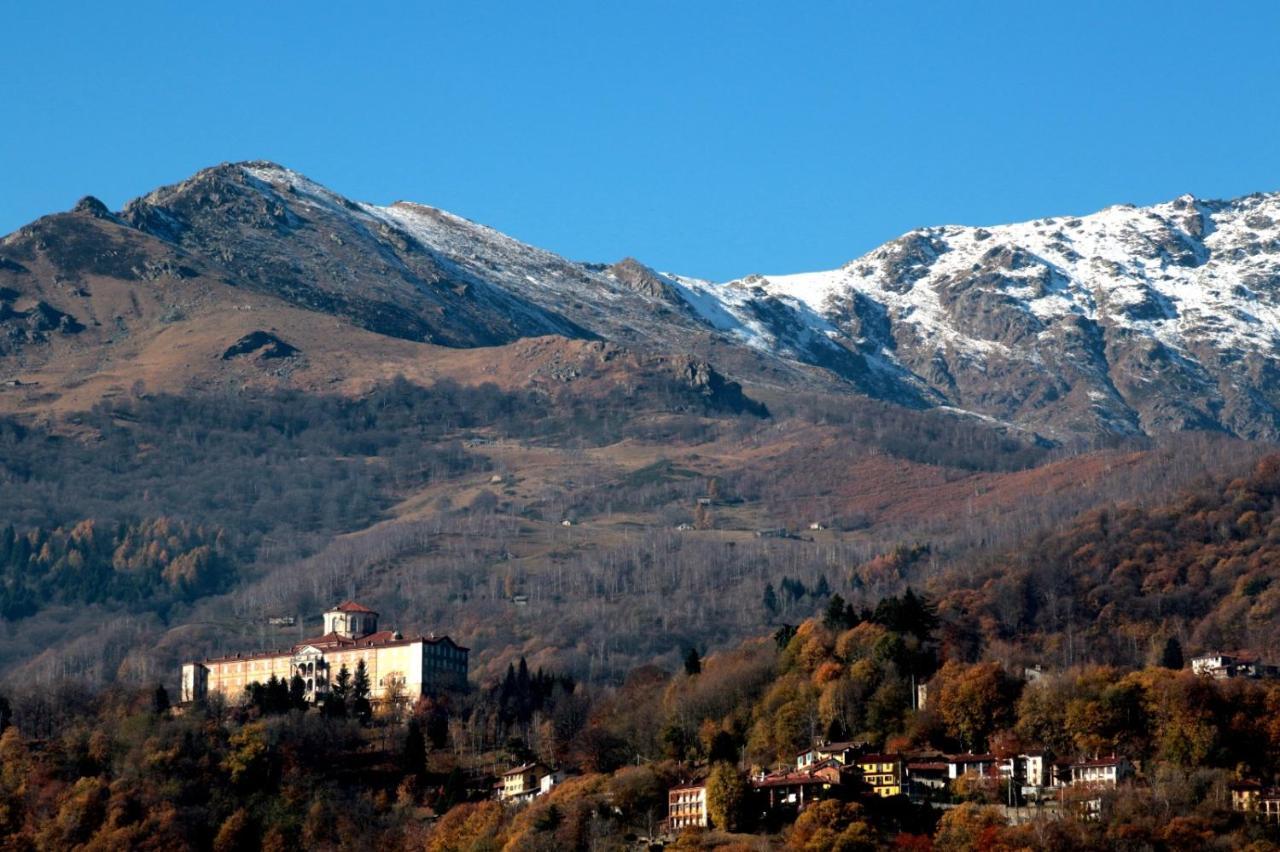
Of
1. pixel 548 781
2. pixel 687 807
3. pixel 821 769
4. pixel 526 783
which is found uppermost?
pixel 821 769

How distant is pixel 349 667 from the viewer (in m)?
172

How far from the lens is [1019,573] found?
194375mm

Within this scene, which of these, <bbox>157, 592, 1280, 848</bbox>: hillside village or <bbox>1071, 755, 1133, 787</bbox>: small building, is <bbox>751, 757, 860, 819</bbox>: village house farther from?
<bbox>1071, 755, 1133, 787</bbox>: small building

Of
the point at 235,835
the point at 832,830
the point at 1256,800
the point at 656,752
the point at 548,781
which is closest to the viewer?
the point at 1256,800

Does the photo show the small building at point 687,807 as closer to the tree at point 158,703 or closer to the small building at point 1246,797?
the small building at point 1246,797

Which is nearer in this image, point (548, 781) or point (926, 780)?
point (926, 780)

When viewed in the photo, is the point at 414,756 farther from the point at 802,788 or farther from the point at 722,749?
the point at 802,788

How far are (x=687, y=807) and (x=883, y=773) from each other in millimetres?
9696

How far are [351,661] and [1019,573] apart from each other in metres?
52.8

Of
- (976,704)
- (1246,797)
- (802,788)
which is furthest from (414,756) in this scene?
(1246,797)

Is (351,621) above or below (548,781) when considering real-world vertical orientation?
above

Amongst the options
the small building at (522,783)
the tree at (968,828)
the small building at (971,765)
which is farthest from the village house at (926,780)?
the small building at (522,783)

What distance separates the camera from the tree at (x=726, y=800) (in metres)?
122

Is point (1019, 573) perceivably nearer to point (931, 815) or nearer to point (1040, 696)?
point (1040, 696)
